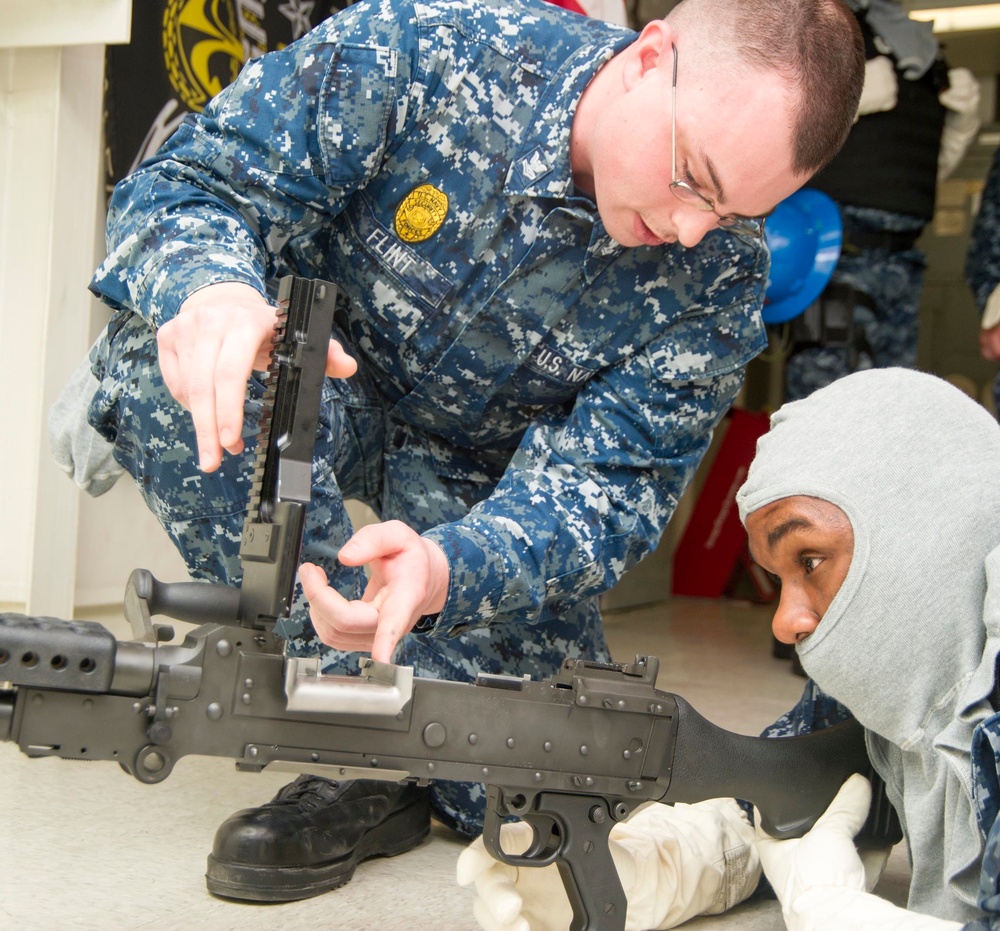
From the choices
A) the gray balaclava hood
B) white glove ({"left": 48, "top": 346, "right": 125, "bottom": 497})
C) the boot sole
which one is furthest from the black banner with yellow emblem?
the gray balaclava hood

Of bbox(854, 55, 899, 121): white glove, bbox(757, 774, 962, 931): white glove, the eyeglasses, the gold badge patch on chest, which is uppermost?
bbox(854, 55, 899, 121): white glove

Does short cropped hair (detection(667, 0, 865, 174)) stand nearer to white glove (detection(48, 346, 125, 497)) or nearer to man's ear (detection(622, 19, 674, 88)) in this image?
man's ear (detection(622, 19, 674, 88))

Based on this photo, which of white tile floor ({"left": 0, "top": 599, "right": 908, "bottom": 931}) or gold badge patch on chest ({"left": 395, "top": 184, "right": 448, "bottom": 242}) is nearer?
white tile floor ({"left": 0, "top": 599, "right": 908, "bottom": 931})

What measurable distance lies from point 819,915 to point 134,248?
937 mm

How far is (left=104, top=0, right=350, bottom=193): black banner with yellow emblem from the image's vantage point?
2.06 metres

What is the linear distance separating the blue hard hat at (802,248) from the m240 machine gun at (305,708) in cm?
173

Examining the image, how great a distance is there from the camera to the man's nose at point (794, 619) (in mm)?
1129

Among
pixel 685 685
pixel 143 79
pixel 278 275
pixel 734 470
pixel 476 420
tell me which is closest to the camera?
pixel 278 275

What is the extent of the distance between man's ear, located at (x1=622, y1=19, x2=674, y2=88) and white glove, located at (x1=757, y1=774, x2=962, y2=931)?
0.83m

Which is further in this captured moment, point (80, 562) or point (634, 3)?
point (634, 3)

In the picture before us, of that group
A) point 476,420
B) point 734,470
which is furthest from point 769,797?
point 734,470

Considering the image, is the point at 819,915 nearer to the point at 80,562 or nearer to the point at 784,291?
the point at 80,562

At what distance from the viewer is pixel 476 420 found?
1.60 m

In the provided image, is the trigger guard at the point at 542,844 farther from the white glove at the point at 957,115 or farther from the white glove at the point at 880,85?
the white glove at the point at 957,115
